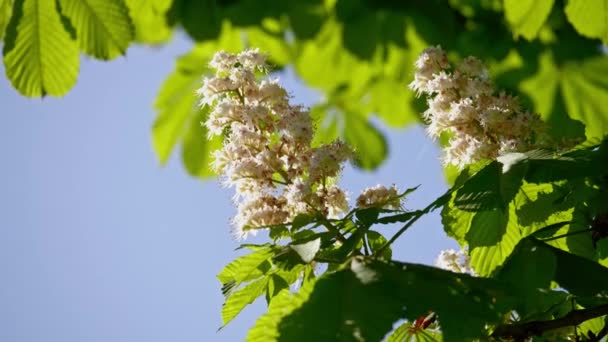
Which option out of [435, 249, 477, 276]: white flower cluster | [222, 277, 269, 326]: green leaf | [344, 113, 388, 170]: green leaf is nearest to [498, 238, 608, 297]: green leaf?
[222, 277, 269, 326]: green leaf

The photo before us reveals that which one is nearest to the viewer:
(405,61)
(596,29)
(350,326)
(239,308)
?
(350,326)

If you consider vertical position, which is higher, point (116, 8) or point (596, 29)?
point (596, 29)

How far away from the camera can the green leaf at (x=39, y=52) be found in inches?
57.6

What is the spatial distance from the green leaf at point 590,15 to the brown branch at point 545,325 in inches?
23.1

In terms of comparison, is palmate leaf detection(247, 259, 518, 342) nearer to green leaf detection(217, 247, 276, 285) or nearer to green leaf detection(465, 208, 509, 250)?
green leaf detection(217, 247, 276, 285)

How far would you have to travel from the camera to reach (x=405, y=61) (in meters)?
2.67

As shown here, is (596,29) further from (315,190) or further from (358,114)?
(358,114)

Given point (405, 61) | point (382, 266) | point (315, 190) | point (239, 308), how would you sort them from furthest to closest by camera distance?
point (405, 61) < point (315, 190) < point (239, 308) < point (382, 266)

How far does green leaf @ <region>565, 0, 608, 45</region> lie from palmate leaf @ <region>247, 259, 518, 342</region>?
748 millimetres

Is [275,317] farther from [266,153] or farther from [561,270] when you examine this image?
[266,153]

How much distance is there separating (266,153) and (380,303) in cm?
87

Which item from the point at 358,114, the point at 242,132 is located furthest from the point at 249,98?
the point at 358,114

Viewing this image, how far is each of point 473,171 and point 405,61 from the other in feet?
3.83

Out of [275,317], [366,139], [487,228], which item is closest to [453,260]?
[487,228]
